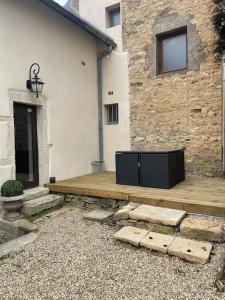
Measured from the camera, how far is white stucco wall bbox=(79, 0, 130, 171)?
254 inches

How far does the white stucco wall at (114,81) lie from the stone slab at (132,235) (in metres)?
3.30

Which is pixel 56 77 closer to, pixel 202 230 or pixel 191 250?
pixel 202 230

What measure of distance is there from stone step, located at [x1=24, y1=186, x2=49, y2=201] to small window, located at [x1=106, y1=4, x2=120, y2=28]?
4444 mm

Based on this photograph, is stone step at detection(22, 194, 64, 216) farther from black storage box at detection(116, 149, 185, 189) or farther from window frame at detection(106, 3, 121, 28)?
window frame at detection(106, 3, 121, 28)

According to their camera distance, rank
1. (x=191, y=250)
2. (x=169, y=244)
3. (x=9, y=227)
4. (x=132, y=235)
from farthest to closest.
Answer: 1. (x=9, y=227)
2. (x=132, y=235)
3. (x=169, y=244)
4. (x=191, y=250)

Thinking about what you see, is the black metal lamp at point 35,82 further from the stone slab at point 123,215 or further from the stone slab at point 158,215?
the stone slab at point 158,215

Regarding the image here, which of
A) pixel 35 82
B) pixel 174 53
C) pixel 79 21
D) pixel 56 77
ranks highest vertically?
pixel 79 21

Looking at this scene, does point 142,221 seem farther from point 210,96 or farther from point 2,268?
point 210,96

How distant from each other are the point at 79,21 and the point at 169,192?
3.92m

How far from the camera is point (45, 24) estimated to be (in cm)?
526

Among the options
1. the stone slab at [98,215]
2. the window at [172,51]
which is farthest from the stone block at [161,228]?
the window at [172,51]

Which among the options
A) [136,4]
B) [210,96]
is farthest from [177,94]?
[136,4]

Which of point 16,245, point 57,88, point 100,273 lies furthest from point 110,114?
point 100,273

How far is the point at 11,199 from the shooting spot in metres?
4.05
